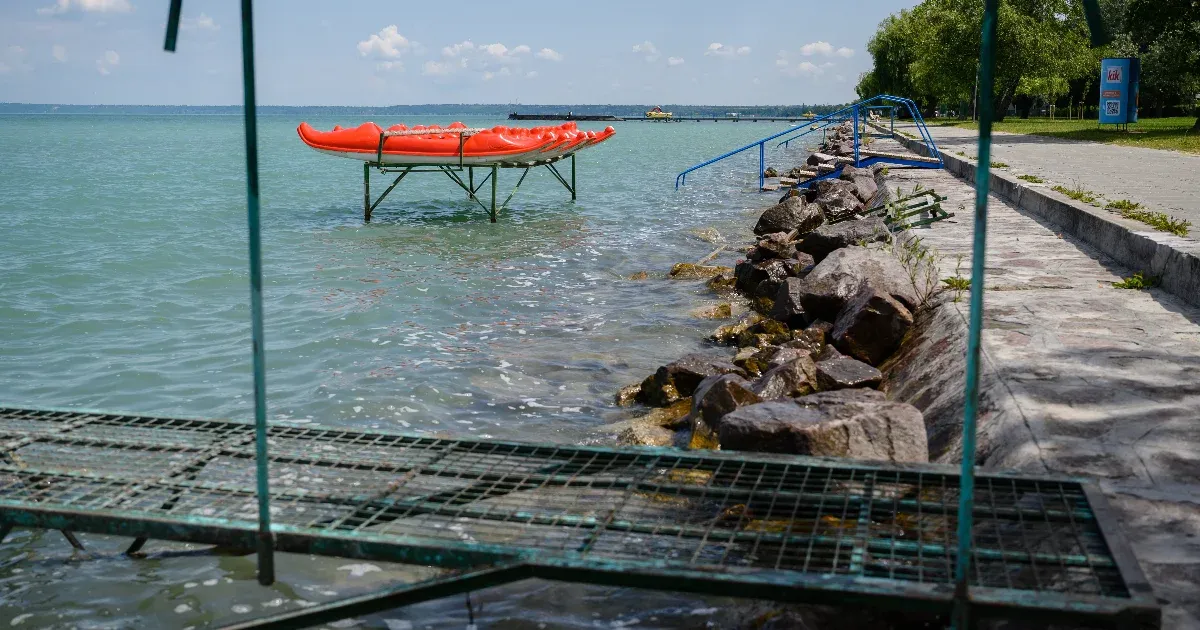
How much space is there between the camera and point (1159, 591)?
2664mm

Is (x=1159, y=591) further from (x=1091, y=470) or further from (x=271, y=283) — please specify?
(x=271, y=283)

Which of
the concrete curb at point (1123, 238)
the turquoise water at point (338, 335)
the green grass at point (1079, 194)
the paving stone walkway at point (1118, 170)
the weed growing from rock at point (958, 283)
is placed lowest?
the turquoise water at point (338, 335)

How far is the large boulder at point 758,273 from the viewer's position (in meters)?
10.2

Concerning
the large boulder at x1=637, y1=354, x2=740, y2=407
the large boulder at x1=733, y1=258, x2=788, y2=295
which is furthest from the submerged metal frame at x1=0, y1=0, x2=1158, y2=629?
the large boulder at x1=733, y1=258, x2=788, y2=295

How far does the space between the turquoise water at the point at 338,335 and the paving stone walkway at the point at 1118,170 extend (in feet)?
14.4

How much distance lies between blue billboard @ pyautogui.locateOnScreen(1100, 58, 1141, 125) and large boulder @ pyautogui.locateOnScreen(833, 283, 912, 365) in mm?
22250

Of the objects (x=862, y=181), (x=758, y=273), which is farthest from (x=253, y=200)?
(x=862, y=181)

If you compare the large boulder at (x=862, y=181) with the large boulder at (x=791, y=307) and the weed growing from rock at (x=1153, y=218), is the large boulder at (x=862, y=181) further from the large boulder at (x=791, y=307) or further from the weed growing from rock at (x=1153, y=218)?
the large boulder at (x=791, y=307)

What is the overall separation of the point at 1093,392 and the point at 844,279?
3.49 metres

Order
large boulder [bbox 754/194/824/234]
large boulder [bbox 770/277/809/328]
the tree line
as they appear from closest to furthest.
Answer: large boulder [bbox 770/277/809/328] < large boulder [bbox 754/194/824/234] < the tree line

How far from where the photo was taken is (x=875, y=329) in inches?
265

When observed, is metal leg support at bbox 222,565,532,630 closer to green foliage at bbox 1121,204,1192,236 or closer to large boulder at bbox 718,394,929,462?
large boulder at bbox 718,394,929,462

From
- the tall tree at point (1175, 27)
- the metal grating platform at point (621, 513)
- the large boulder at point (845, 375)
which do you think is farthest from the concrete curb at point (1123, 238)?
the tall tree at point (1175, 27)

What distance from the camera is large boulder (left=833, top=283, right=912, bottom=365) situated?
22.0ft
